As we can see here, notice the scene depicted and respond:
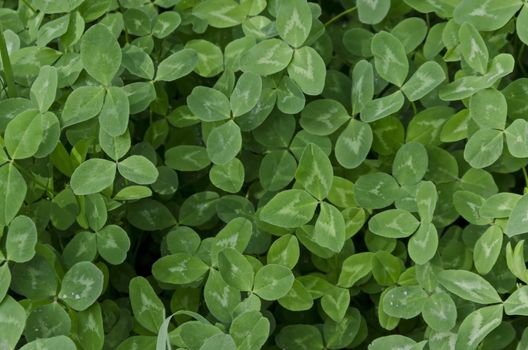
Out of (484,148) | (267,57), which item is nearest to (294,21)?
(267,57)

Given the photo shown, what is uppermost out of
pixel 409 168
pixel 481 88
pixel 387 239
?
pixel 481 88

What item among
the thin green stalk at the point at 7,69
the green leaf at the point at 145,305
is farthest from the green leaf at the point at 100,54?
the green leaf at the point at 145,305

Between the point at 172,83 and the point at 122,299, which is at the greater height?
the point at 172,83

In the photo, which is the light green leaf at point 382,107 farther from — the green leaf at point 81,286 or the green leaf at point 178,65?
the green leaf at point 81,286

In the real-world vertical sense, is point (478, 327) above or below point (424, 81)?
below

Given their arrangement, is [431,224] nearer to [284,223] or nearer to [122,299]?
[284,223]

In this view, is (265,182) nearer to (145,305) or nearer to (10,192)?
(145,305)

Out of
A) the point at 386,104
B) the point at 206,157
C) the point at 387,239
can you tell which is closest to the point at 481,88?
the point at 386,104

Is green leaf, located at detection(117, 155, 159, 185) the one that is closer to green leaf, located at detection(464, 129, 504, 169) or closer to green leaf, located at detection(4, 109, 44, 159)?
green leaf, located at detection(4, 109, 44, 159)
